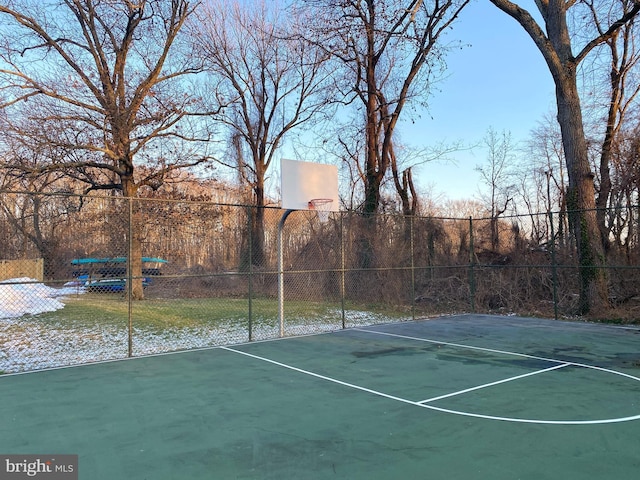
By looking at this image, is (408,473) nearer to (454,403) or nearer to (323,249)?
(454,403)

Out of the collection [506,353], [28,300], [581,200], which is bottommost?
[506,353]

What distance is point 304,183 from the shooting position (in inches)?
387

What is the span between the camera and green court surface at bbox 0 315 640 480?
11.1 ft

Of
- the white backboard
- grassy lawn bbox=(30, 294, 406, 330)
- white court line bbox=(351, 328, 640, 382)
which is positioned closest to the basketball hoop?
the white backboard

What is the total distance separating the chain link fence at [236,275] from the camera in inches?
387

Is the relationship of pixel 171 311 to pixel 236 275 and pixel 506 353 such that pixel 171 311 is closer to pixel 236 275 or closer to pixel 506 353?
pixel 236 275

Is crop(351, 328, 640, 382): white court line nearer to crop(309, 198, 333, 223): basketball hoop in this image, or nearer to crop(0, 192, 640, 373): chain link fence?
crop(0, 192, 640, 373): chain link fence

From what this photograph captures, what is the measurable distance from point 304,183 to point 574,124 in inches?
327

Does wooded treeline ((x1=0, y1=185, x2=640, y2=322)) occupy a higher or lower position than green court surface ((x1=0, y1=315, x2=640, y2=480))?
higher

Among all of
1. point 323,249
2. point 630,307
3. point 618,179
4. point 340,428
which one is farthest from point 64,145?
point 618,179

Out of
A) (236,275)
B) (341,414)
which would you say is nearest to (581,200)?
(236,275)

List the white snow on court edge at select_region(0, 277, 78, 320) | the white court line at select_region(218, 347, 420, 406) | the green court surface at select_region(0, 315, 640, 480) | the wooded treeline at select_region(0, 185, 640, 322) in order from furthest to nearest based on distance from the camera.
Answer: the white snow on court edge at select_region(0, 277, 78, 320) < the wooded treeline at select_region(0, 185, 640, 322) < the white court line at select_region(218, 347, 420, 406) < the green court surface at select_region(0, 315, 640, 480)

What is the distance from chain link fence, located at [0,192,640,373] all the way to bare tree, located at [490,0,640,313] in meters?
0.80

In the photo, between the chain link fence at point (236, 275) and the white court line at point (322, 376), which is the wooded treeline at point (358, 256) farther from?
the white court line at point (322, 376)
